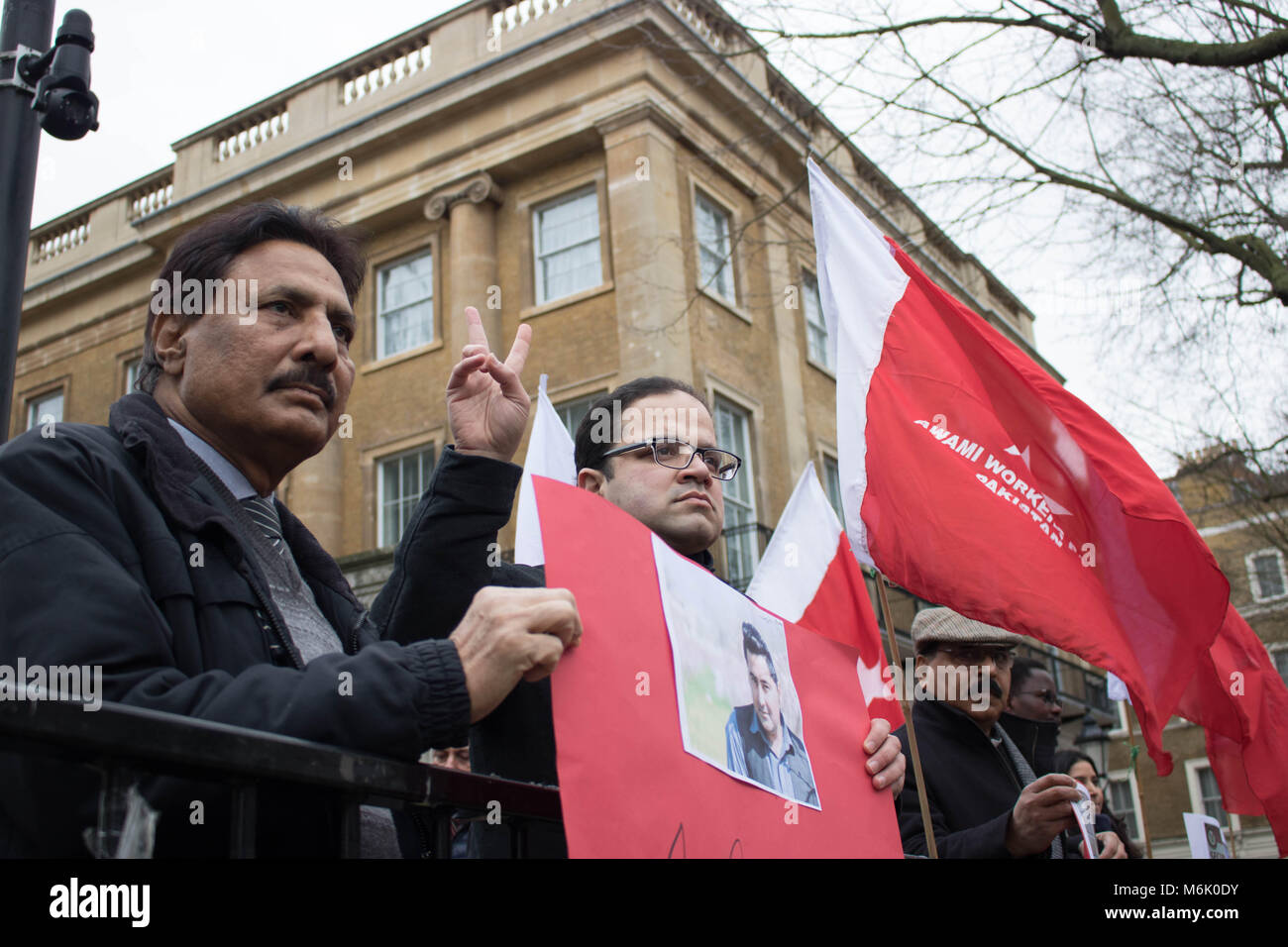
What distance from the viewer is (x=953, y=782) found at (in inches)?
157

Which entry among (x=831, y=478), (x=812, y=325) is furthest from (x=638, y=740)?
(x=812, y=325)

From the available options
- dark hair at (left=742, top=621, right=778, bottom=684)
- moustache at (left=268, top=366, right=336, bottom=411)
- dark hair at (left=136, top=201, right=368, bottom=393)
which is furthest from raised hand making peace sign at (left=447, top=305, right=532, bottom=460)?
dark hair at (left=742, top=621, right=778, bottom=684)

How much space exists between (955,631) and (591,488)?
1.85 meters

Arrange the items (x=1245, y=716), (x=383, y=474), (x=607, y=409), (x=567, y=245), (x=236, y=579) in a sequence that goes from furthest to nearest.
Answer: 1. (x=383, y=474)
2. (x=567, y=245)
3. (x=1245, y=716)
4. (x=607, y=409)
5. (x=236, y=579)

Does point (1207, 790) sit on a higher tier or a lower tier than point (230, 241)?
higher

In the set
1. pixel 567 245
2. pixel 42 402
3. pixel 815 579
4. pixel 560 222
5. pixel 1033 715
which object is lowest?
pixel 1033 715

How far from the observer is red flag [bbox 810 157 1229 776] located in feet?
12.7

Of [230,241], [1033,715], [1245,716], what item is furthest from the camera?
[1033,715]

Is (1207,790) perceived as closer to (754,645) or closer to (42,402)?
(42,402)

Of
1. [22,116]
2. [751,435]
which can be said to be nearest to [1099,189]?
[751,435]

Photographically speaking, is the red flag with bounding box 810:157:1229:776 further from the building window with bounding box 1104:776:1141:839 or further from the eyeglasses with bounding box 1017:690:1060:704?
the building window with bounding box 1104:776:1141:839

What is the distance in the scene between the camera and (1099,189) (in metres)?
11.5

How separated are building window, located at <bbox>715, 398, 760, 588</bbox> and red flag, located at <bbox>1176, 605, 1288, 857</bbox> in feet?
37.8

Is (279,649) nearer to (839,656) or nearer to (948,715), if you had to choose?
(839,656)
